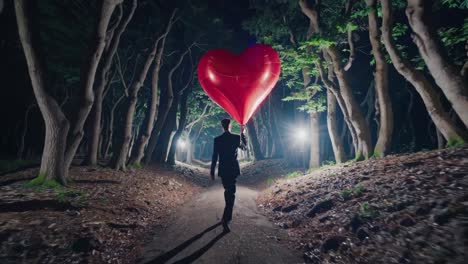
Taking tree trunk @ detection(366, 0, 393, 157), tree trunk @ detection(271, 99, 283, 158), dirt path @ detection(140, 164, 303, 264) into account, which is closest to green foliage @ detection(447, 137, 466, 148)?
tree trunk @ detection(366, 0, 393, 157)

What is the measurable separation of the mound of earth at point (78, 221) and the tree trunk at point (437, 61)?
852cm

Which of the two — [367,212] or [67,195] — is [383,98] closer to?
[367,212]

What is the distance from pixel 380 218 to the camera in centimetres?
505

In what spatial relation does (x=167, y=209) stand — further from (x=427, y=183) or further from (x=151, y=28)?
(x=151, y=28)

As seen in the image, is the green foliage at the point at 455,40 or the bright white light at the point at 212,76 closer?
the bright white light at the point at 212,76

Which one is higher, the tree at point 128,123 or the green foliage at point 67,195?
the tree at point 128,123

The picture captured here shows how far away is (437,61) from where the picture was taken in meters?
7.28

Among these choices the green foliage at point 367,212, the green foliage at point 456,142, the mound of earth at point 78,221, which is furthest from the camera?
the green foliage at point 456,142

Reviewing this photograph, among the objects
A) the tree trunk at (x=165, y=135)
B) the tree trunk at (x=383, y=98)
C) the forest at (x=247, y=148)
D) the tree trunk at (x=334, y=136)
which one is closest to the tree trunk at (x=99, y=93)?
the forest at (x=247, y=148)

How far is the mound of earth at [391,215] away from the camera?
3.99m

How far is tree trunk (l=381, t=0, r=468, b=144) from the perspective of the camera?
7564 millimetres

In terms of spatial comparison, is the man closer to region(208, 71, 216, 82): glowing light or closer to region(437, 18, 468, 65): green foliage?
region(208, 71, 216, 82): glowing light

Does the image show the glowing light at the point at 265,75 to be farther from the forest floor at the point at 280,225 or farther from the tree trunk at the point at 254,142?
the tree trunk at the point at 254,142

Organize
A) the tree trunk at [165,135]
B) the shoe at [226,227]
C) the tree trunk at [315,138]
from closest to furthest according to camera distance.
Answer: the shoe at [226,227], the tree trunk at [315,138], the tree trunk at [165,135]
